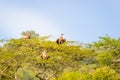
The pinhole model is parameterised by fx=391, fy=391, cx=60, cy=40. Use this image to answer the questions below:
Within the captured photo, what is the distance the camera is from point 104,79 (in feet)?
51.2

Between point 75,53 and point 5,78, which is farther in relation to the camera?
point 75,53

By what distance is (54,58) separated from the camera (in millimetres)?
16438

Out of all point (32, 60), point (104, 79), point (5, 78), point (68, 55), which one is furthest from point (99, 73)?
point (5, 78)

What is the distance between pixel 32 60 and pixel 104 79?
3.08 metres

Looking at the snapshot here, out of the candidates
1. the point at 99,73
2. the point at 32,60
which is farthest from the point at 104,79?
the point at 32,60

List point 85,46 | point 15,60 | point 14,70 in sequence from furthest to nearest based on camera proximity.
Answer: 1. point 85,46
2. point 14,70
3. point 15,60

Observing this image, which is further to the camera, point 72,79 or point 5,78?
point 72,79

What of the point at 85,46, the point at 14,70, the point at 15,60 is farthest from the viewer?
the point at 85,46

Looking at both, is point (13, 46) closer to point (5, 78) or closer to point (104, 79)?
point (5, 78)

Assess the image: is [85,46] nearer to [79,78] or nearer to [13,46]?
[79,78]

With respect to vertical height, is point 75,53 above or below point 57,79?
above

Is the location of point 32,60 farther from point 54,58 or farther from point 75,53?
point 75,53

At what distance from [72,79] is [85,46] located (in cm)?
184

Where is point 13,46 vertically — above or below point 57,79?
above
